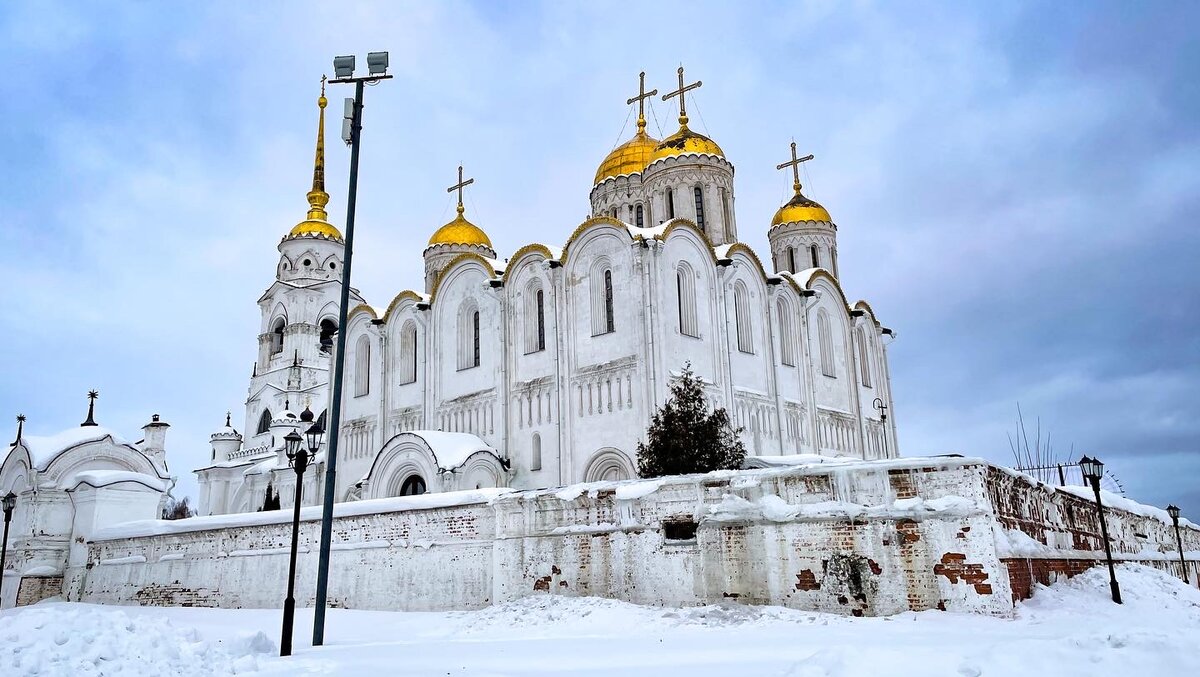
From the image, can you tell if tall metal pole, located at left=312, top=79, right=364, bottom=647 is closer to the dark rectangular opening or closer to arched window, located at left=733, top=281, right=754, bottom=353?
the dark rectangular opening

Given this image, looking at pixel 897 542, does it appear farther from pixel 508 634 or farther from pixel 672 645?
pixel 508 634

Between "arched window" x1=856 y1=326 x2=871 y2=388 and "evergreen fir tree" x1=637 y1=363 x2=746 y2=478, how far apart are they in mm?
13691

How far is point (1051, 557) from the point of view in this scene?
42.3ft

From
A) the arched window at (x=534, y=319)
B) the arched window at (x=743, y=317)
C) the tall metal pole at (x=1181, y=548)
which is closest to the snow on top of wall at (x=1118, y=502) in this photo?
the tall metal pole at (x=1181, y=548)

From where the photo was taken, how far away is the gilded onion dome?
153 feet

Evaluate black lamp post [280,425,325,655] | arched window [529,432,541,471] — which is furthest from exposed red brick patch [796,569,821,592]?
arched window [529,432,541,471]

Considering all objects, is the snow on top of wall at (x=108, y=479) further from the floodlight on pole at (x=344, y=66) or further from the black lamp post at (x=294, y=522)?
the floodlight on pole at (x=344, y=66)

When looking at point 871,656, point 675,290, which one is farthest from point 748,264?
point 871,656

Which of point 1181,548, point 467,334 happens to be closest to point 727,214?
point 467,334

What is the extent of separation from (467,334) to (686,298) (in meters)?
7.58

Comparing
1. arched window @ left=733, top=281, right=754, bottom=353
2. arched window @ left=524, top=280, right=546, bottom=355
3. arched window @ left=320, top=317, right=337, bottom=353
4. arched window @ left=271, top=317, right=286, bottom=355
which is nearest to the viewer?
arched window @ left=524, top=280, right=546, bottom=355

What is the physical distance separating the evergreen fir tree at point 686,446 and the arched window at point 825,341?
1097cm

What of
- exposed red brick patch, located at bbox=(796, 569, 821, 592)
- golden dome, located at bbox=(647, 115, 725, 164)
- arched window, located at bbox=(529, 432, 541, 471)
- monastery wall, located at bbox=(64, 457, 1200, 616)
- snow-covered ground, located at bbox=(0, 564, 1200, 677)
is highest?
golden dome, located at bbox=(647, 115, 725, 164)

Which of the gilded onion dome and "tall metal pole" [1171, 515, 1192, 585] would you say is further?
the gilded onion dome
